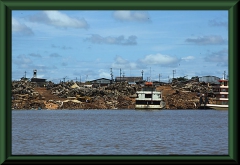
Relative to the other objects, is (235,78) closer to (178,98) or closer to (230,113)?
(230,113)

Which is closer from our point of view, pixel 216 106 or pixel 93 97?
pixel 216 106

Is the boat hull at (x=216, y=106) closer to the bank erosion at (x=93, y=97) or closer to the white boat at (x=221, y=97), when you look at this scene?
the white boat at (x=221, y=97)

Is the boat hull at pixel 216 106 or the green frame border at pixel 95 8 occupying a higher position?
the green frame border at pixel 95 8

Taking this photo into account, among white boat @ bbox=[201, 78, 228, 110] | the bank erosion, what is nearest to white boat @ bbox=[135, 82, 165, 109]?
the bank erosion

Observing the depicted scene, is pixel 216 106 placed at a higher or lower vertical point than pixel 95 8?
lower

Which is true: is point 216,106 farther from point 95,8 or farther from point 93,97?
point 95,8

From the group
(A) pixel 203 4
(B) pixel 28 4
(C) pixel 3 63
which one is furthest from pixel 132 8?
(C) pixel 3 63

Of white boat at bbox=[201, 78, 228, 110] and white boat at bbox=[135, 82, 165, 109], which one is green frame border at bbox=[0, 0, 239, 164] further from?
white boat at bbox=[201, 78, 228, 110]

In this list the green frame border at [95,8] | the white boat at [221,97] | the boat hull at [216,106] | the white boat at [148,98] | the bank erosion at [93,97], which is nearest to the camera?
the green frame border at [95,8]

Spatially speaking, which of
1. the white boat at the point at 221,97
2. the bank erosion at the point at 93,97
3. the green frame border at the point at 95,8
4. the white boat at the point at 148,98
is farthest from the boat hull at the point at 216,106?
the green frame border at the point at 95,8

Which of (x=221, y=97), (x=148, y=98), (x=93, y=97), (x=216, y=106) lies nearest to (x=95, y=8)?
(x=148, y=98)
